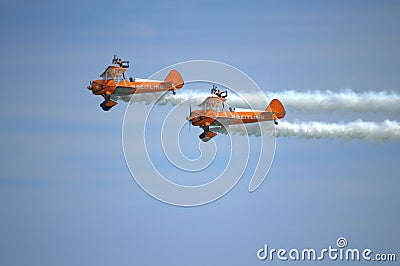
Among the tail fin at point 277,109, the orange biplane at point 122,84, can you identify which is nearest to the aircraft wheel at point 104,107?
the orange biplane at point 122,84

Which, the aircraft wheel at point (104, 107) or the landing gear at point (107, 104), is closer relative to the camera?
the landing gear at point (107, 104)

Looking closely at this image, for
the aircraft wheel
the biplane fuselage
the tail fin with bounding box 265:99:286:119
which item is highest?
the tail fin with bounding box 265:99:286:119

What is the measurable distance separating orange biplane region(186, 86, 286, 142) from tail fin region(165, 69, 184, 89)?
13.2 ft

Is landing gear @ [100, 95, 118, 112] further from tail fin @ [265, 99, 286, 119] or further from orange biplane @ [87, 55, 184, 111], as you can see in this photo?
tail fin @ [265, 99, 286, 119]

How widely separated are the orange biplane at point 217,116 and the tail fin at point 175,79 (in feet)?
13.2

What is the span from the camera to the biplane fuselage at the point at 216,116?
320 feet

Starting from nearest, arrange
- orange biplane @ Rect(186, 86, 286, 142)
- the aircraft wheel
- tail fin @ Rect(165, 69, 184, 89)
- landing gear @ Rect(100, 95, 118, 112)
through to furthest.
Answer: orange biplane @ Rect(186, 86, 286, 142)
landing gear @ Rect(100, 95, 118, 112)
the aircraft wheel
tail fin @ Rect(165, 69, 184, 89)

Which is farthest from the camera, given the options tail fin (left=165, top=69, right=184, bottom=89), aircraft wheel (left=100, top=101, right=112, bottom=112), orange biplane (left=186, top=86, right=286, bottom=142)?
tail fin (left=165, top=69, right=184, bottom=89)

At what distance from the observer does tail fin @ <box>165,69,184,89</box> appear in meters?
102

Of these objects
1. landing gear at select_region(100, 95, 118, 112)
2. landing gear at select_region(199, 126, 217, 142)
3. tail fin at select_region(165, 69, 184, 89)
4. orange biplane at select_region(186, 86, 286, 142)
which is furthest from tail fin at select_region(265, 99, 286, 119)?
landing gear at select_region(100, 95, 118, 112)

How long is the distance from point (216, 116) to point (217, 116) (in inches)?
3.3

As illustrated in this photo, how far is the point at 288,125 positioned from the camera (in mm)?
101562

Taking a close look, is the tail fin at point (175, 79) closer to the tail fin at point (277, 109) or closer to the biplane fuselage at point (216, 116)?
the biplane fuselage at point (216, 116)

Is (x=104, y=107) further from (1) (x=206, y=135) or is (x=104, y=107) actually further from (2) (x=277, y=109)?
(2) (x=277, y=109)
